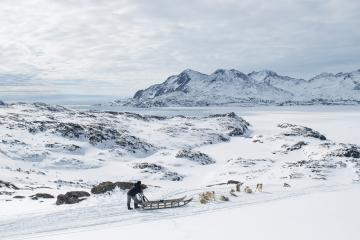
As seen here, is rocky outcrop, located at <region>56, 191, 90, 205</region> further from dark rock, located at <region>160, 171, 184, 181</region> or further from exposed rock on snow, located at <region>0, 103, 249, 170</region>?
exposed rock on snow, located at <region>0, 103, 249, 170</region>

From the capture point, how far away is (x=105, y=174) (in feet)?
300

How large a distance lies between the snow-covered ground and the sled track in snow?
6 centimetres

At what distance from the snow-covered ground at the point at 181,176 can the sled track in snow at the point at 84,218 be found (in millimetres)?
61

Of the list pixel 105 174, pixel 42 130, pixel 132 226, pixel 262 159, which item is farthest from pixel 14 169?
pixel 132 226

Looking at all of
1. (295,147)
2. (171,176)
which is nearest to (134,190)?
(171,176)

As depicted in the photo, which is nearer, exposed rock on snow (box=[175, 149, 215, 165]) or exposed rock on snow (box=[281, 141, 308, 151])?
exposed rock on snow (box=[175, 149, 215, 165])

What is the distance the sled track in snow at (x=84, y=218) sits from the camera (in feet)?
80.5

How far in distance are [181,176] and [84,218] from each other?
6650cm

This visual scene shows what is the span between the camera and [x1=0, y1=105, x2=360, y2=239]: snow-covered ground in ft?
83.5

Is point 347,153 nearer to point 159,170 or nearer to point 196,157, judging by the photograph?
point 196,157

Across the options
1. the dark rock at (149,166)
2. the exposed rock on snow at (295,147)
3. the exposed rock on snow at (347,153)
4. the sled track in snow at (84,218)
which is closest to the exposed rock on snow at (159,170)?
the dark rock at (149,166)

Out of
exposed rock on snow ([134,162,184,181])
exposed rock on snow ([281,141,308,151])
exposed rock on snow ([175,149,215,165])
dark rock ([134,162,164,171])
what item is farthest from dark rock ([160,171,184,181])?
exposed rock on snow ([281,141,308,151])

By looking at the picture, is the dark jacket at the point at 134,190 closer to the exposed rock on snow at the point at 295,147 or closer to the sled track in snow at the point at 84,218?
the sled track in snow at the point at 84,218

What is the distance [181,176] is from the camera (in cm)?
9338
